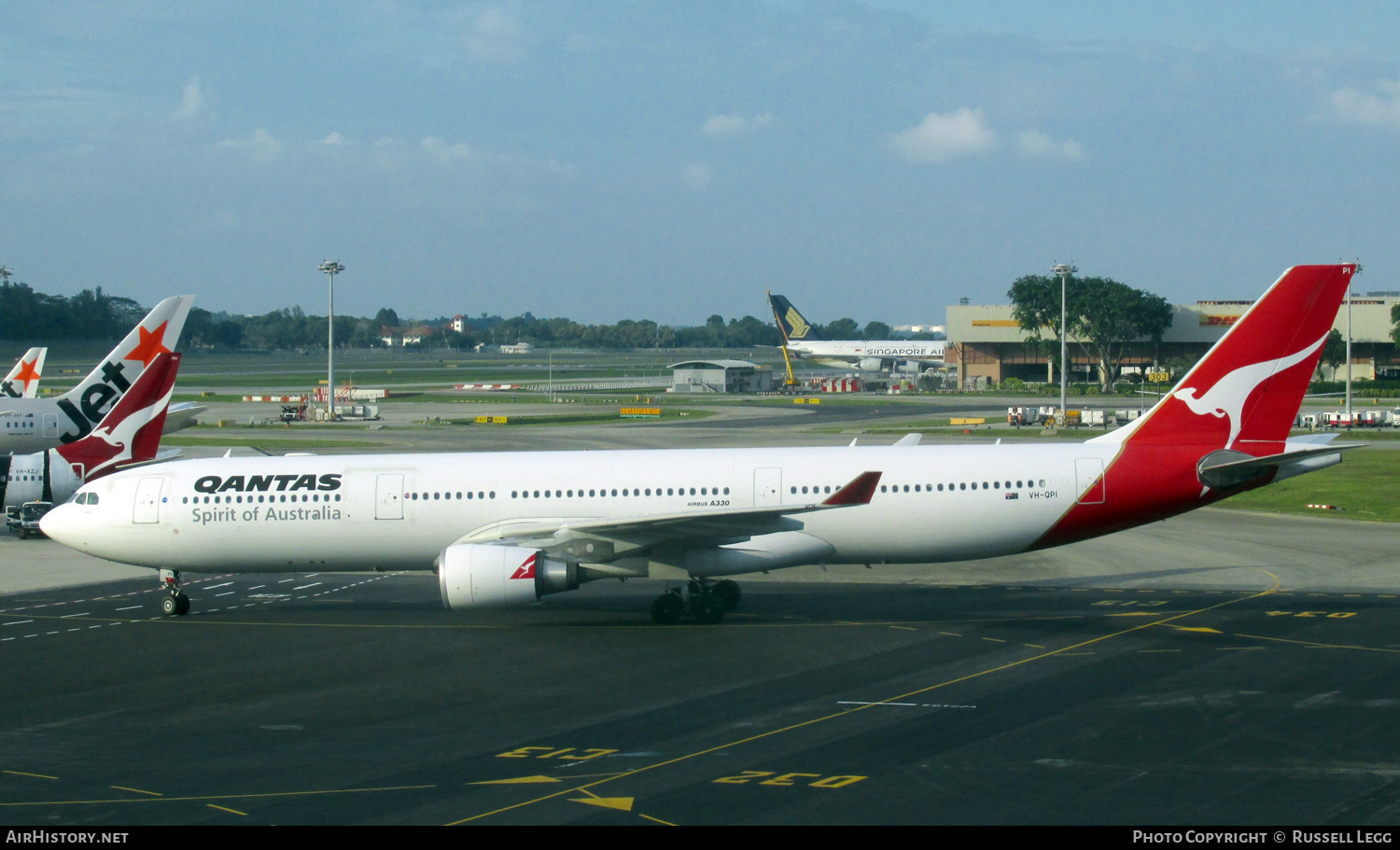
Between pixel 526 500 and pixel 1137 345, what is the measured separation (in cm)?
12623

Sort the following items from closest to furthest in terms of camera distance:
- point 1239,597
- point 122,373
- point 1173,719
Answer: point 1173,719
point 1239,597
point 122,373

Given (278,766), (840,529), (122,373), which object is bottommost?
(278,766)

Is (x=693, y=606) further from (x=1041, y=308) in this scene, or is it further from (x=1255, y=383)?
(x=1041, y=308)

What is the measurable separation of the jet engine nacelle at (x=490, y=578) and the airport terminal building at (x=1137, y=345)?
123267 millimetres

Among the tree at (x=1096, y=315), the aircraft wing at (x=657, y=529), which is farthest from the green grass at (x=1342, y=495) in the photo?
the tree at (x=1096, y=315)

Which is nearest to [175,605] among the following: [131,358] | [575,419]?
[131,358]

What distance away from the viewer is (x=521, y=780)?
52.4 ft

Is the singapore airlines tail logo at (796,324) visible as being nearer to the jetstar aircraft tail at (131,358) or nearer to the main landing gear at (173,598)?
the jetstar aircraft tail at (131,358)

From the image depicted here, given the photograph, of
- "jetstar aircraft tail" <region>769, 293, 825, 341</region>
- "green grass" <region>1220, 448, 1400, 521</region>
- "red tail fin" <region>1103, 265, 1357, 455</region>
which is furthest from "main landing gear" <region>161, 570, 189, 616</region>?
"jetstar aircraft tail" <region>769, 293, 825, 341</region>

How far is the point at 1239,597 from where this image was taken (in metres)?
29.2
